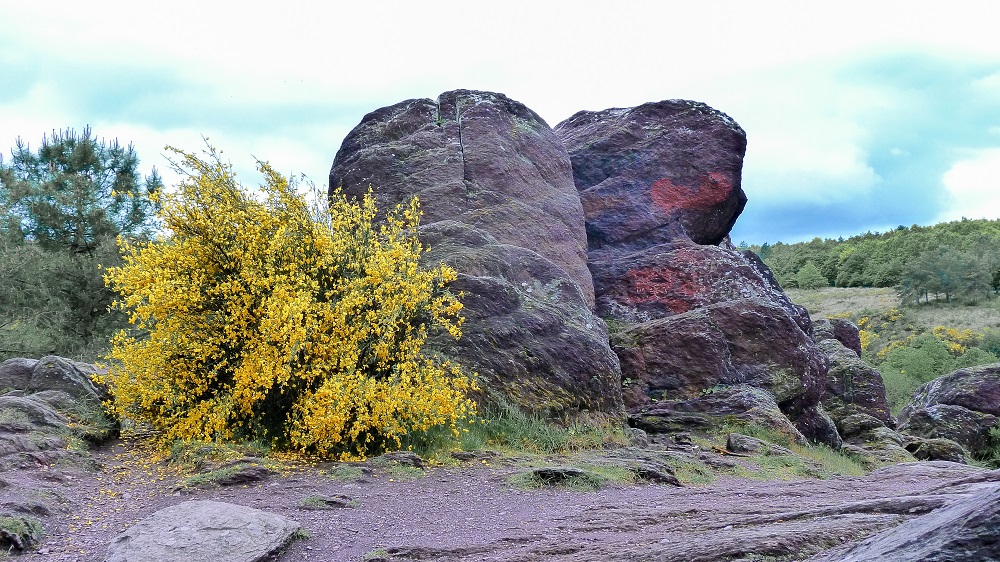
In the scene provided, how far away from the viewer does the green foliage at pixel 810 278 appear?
85875 millimetres

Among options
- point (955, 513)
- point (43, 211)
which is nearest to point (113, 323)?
point (43, 211)

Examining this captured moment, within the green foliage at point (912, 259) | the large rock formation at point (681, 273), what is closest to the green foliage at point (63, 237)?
the large rock formation at point (681, 273)

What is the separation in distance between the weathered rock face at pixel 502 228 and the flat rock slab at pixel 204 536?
5533mm

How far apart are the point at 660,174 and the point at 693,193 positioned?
3.23 feet

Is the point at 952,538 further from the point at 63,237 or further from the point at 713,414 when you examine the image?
the point at 63,237

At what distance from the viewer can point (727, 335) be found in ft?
50.1

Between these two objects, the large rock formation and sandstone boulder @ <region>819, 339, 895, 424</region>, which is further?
sandstone boulder @ <region>819, 339, 895, 424</region>

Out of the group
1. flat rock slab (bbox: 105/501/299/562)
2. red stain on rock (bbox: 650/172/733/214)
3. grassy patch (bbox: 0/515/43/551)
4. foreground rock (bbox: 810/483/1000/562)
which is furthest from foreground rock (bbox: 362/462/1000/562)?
red stain on rock (bbox: 650/172/733/214)

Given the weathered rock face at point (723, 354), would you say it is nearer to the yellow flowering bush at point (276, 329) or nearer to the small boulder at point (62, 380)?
the yellow flowering bush at point (276, 329)

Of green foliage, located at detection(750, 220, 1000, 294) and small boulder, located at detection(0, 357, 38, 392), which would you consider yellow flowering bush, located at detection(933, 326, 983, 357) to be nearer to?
green foliage, located at detection(750, 220, 1000, 294)

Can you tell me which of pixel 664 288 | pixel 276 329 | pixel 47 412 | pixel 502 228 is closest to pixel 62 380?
pixel 47 412

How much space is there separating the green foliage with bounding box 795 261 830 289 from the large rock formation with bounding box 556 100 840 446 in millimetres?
69712

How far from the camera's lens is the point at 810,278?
86.5 meters

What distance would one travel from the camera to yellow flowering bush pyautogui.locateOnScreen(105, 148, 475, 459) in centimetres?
897
